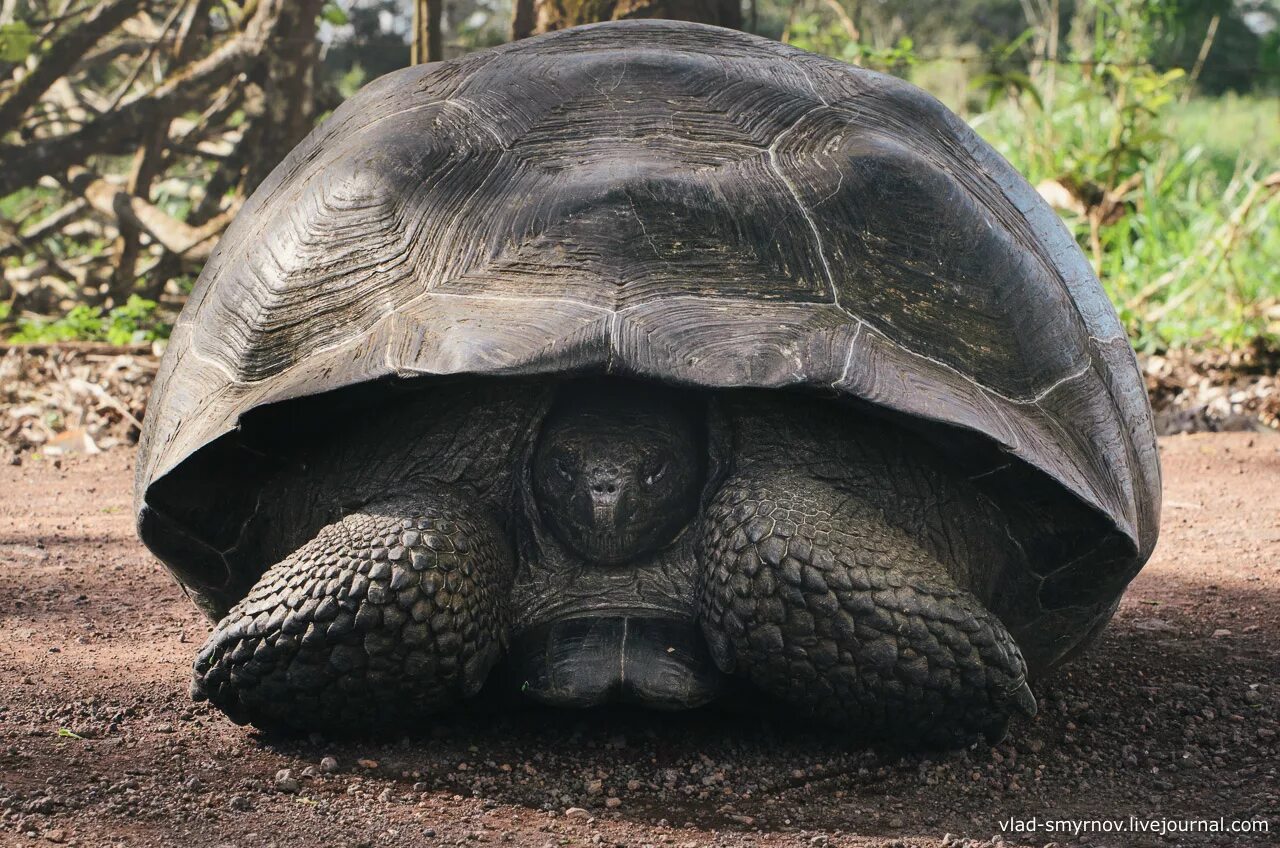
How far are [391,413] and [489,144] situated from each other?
609mm

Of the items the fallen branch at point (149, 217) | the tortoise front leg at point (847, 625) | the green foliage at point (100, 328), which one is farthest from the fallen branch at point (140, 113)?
the tortoise front leg at point (847, 625)

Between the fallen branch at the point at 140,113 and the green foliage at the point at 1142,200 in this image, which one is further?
the fallen branch at the point at 140,113

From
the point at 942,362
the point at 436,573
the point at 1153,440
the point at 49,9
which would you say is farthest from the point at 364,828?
the point at 49,9

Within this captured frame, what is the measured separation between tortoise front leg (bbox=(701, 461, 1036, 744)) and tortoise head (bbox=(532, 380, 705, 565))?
0.44 ft

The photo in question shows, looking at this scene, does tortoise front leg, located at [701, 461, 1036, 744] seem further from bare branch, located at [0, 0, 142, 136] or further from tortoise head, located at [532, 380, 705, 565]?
bare branch, located at [0, 0, 142, 136]

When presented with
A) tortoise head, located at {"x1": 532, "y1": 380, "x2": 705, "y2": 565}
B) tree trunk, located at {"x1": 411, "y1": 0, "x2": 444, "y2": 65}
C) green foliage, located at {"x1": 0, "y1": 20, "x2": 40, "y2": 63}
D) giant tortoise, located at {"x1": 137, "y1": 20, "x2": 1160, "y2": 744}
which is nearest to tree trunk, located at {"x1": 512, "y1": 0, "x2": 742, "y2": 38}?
tree trunk, located at {"x1": 411, "y1": 0, "x2": 444, "y2": 65}

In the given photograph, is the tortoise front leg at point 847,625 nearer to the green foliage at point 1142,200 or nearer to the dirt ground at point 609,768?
the dirt ground at point 609,768

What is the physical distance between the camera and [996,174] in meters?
3.16

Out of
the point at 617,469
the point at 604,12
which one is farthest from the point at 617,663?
the point at 604,12

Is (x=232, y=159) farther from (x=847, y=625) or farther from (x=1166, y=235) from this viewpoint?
(x=847, y=625)

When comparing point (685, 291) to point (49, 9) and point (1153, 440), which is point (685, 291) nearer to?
point (1153, 440)

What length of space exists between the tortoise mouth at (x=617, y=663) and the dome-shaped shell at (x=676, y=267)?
0.48m

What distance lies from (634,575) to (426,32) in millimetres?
4635

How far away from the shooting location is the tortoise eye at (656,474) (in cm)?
250
